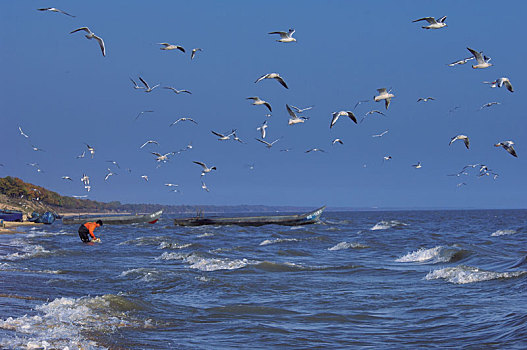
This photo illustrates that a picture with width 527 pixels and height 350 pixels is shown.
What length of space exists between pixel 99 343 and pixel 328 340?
4.23 metres

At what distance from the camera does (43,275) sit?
21.2m

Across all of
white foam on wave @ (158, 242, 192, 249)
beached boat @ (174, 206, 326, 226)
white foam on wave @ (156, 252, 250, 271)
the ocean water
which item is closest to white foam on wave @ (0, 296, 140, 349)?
the ocean water

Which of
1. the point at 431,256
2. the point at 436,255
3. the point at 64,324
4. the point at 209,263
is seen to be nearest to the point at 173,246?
the point at 209,263

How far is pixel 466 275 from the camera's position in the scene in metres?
20.0

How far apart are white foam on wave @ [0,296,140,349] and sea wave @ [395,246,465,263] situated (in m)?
17.2

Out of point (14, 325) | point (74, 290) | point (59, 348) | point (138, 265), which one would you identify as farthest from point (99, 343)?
point (138, 265)

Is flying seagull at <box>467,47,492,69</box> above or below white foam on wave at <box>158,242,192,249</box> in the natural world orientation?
above

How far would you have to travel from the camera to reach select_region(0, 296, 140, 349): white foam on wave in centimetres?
1036

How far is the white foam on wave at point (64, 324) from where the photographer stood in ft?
34.0

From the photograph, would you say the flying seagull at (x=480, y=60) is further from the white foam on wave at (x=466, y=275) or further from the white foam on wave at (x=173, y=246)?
the white foam on wave at (x=173, y=246)

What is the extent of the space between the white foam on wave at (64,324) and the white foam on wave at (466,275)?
1085cm

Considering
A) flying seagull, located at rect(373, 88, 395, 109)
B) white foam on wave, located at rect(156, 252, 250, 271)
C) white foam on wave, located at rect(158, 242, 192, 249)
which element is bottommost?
white foam on wave, located at rect(158, 242, 192, 249)

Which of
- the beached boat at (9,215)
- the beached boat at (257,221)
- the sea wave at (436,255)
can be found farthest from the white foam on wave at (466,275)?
the beached boat at (9,215)

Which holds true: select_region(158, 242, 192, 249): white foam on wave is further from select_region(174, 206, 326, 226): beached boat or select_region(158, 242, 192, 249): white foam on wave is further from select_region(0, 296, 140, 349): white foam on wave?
select_region(174, 206, 326, 226): beached boat
